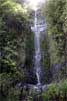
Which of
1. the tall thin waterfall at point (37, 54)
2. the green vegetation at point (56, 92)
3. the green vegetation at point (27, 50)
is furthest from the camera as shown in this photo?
the tall thin waterfall at point (37, 54)

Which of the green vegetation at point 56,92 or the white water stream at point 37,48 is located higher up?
the white water stream at point 37,48

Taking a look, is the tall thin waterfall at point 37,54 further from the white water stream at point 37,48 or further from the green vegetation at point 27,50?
the green vegetation at point 27,50

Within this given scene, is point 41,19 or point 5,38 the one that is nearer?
point 5,38

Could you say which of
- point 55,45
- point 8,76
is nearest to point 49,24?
point 55,45

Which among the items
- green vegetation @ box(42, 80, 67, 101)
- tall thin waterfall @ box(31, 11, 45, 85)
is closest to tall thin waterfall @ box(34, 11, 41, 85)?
tall thin waterfall @ box(31, 11, 45, 85)

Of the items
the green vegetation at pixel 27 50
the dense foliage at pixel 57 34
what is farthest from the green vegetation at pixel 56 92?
the dense foliage at pixel 57 34

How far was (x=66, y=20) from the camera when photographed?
10008 mm

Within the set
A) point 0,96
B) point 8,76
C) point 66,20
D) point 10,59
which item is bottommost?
point 0,96

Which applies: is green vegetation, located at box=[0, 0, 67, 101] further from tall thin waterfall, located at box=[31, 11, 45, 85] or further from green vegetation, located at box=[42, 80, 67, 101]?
tall thin waterfall, located at box=[31, 11, 45, 85]

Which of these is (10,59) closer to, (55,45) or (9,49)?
(9,49)

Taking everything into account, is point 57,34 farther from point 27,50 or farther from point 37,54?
point 27,50

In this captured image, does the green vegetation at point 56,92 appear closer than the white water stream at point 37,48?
Yes

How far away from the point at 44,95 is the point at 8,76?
6.65 ft

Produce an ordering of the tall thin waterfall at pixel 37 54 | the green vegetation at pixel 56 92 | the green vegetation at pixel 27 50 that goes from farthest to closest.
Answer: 1. the tall thin waterfall at pixel 37 54
2. the green vegetation at pixel 27 50
3. the green vegetation at pixel 56 92
